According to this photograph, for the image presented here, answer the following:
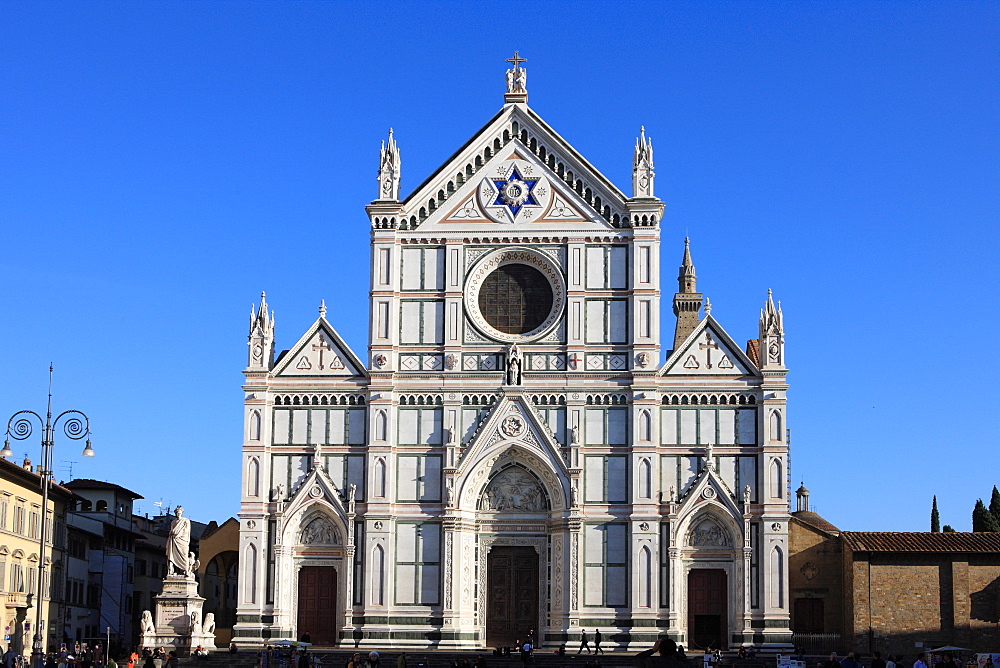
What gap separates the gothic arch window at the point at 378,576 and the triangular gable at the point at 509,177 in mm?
10971

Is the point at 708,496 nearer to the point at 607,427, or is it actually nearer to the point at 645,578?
the point at 645,578

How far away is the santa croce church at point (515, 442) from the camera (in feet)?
143

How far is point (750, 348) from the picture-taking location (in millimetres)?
59250

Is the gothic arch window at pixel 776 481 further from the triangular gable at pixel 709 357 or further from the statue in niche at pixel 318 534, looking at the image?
the statue in niche at pixel 318 534

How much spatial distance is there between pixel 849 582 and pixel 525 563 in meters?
11.3

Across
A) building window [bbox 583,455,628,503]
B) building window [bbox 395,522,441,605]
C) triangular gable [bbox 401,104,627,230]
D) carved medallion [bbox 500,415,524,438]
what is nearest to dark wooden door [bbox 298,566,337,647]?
building window [bbox 395,522,441,605]

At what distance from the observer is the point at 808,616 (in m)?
48.7

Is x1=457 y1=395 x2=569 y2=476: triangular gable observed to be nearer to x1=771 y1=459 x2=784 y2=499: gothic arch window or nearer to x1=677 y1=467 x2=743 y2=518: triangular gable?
x1=677 y1=467 x2=743 y2=518: triangular gable

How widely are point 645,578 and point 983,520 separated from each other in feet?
71.9

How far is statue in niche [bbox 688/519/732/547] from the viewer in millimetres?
43812

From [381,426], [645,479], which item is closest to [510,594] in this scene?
[645,479]

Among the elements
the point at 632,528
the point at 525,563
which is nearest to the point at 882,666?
the point at 632,528

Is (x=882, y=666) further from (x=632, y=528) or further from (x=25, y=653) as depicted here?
(x=25, y=653)

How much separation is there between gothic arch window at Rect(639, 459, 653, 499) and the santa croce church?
0.14 meters
